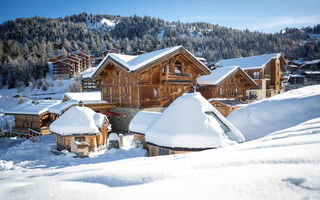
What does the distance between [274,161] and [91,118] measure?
12593 millimetres

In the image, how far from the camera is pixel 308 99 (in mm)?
11656

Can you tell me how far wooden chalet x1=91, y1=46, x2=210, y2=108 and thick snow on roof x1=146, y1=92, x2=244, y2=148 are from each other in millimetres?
8982

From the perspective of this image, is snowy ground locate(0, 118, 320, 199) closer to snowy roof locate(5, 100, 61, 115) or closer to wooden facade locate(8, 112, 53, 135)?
snowy roof locate(5, 100, 61, 115)

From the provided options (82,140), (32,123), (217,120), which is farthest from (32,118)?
(217,120)

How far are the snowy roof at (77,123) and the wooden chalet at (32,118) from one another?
28.3 feet

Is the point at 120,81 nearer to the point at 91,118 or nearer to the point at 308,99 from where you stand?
the point at 91,118

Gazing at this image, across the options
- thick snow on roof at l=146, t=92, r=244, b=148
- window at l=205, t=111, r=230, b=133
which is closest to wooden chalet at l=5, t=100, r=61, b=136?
thick snow on roof at l=146, t=92, r=244, b=148

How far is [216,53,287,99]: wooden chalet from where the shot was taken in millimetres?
35531

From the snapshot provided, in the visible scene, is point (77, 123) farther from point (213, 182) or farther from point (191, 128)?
point (213, 182)

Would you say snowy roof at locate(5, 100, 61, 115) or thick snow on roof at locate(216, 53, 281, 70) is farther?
thick snow on roof at locate(216, 53, 281, 70)

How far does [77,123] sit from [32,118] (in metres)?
11.4

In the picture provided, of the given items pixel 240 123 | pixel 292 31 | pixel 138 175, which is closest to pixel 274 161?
pixel 138 175

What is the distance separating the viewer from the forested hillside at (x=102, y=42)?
56031 mm

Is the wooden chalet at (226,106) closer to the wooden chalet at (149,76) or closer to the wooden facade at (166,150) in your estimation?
the wooden chalet at (149,76)
